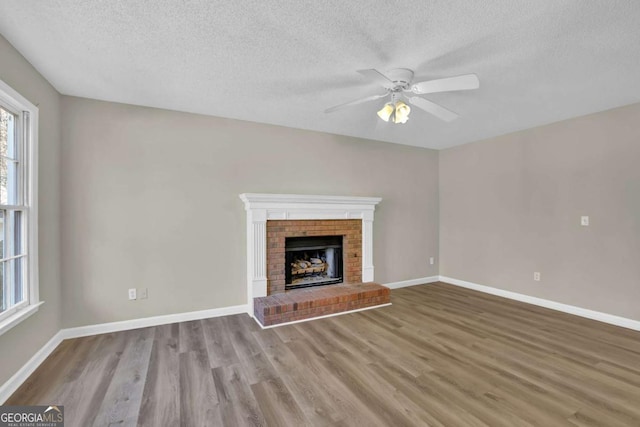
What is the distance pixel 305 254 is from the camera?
4316 millimetres

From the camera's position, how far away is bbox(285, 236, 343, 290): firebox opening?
160 inches

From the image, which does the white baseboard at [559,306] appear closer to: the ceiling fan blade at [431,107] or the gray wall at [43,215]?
the ceiling fan blade at [431,107]

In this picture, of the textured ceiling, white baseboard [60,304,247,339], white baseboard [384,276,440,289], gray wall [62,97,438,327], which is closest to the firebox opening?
gray wall [62,97,438,327]

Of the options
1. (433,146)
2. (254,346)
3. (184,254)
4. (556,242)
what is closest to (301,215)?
(184,254)

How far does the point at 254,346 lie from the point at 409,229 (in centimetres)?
330

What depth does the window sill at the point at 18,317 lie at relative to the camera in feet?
6.19

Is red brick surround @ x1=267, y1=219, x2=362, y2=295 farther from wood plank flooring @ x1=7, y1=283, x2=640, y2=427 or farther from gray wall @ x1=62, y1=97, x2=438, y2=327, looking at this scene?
wood plank flooring @ x1=7, y1=283, x2=640, y2=427

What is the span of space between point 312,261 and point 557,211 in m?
3.39

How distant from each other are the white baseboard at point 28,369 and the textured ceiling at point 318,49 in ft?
7.76

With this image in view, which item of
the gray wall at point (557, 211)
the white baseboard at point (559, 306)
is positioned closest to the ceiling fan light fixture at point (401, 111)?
the gray wall at point (557, 211)

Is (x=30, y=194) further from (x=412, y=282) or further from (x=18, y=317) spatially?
(x=412, y=282)

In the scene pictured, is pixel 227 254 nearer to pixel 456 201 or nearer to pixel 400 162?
pixel 400 162

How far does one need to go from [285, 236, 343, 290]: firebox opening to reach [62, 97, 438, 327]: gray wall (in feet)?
2.29

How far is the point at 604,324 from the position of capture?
326 cm
